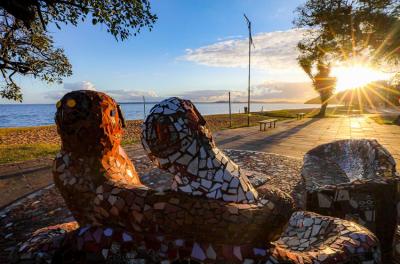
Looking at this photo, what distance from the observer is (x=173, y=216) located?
1620 millimetres

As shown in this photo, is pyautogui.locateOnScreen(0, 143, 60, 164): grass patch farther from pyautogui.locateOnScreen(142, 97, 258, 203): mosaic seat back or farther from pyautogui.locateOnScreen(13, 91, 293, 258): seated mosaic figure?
pyautogui.locateOnScreen(142, 97, 258, 203): mosaic seat back

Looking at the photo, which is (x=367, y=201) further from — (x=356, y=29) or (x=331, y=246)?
(x=356, y=29)

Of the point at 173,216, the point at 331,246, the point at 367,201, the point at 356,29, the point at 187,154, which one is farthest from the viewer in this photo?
the point at 356,29

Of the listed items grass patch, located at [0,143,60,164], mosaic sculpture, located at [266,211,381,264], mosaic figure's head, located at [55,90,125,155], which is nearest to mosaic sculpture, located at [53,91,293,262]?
mosaic figure's head, located at [55,90,125,155]

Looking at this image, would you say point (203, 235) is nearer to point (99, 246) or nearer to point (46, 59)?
point (99, 246)

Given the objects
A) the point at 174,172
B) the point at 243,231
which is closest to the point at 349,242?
the point at 243,231

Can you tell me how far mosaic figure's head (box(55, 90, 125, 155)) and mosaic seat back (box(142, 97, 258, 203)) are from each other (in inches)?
18.1

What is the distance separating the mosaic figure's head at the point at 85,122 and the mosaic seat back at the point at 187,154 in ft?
1.51

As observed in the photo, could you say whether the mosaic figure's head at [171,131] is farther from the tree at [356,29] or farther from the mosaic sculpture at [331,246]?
the tree at [356,29]

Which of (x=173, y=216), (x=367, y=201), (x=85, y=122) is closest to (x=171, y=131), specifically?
(x=173, y=216)

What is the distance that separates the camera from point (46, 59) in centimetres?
1355

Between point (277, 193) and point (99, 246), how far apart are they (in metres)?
1.04

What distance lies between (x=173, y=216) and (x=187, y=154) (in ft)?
1.14

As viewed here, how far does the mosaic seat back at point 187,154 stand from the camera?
1689mm
